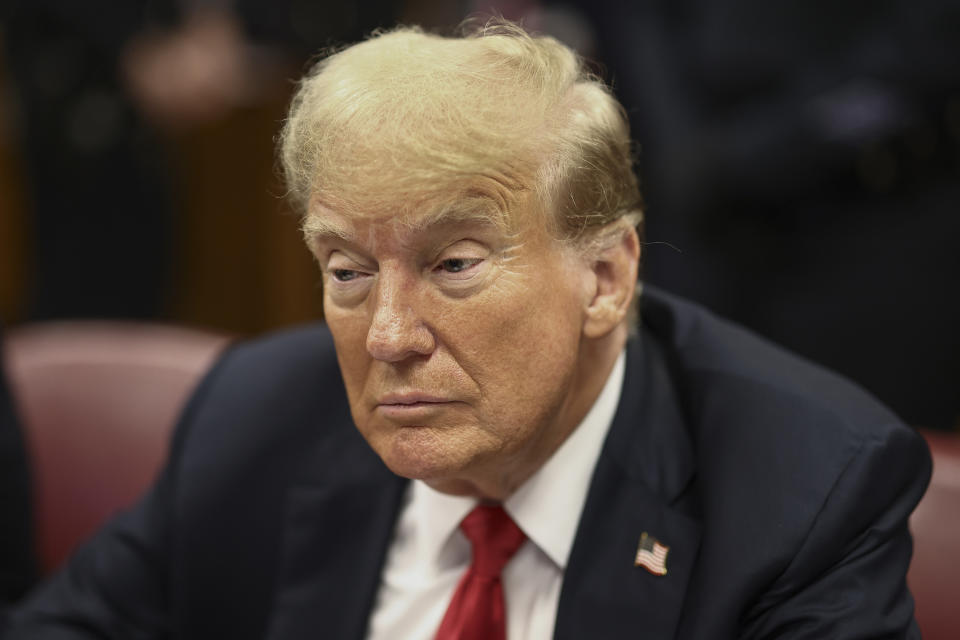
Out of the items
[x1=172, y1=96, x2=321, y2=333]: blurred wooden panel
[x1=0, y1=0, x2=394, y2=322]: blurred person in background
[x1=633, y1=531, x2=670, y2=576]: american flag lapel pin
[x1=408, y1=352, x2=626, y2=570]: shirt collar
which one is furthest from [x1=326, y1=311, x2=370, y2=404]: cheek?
[x1=0, y1=0, x2=394, y2=322]: blurred person in background

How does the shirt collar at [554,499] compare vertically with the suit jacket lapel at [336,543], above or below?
above

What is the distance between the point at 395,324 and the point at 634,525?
0.44 metres

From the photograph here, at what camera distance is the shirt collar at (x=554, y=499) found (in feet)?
5.00

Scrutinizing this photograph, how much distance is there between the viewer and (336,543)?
1.67 meters

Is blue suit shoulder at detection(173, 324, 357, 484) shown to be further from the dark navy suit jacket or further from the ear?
the ear

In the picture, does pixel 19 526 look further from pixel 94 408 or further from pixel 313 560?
pixel 313 560

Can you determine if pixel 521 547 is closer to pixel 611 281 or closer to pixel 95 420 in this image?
pixel 611 281

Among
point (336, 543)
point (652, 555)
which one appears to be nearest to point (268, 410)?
point (336, 543)

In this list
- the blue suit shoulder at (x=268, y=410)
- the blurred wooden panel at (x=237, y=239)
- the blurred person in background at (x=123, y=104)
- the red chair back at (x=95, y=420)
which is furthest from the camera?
the blurred wooden panel at (x=237, y=239)

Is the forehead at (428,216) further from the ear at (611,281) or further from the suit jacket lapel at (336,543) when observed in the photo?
the suit jacket lapel at (336,543)

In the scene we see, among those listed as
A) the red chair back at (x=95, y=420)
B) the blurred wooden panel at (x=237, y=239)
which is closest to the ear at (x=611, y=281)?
the red chair back at (x=95, y=420)

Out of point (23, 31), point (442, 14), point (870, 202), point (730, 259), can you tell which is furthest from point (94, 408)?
point (442, 14)

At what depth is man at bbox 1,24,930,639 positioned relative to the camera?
1306 mm

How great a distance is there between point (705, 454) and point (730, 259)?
1.41m
